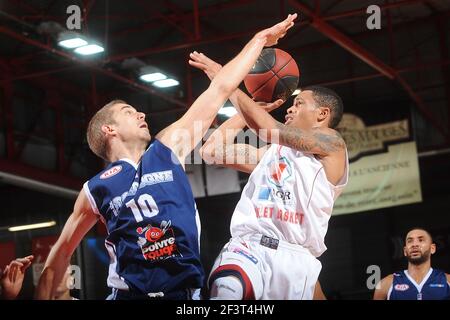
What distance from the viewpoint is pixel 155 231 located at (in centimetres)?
437

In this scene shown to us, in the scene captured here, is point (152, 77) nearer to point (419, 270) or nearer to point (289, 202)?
point (419, 270)

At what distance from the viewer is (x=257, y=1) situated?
14969 mm

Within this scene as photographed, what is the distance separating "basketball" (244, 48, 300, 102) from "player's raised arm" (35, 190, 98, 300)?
4.91ft

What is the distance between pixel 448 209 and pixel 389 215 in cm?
124

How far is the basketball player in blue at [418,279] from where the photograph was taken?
875cm

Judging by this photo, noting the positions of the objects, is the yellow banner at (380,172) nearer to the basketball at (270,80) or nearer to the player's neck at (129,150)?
the basketball at (270,80)

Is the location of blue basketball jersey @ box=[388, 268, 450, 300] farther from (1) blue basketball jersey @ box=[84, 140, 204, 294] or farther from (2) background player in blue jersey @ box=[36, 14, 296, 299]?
(1) blue basketball jersey @ box=[84, 140, 204, 294]

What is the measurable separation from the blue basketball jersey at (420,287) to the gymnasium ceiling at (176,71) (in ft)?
19.1

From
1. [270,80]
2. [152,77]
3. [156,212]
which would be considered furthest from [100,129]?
[152,77]

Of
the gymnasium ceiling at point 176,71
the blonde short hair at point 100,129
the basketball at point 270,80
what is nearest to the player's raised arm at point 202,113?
the blonde short hair at point 100,129

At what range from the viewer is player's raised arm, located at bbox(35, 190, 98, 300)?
4.83m

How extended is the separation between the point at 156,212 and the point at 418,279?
5399 millimetres
